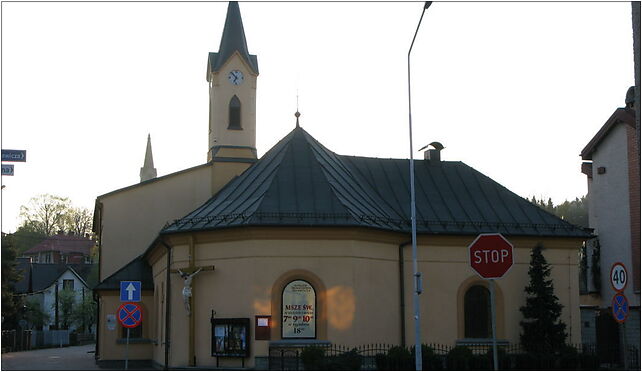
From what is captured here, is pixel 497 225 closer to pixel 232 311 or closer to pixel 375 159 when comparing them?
pixel 375 159

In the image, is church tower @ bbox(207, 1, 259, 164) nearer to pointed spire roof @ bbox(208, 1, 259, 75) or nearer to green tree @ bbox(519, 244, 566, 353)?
pointed spire roof @ bbox(208, 1, 259, 75)

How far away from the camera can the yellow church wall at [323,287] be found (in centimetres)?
2584

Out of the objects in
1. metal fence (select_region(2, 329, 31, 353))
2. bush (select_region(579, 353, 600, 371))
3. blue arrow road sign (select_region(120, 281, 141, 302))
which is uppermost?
blue arrow road sign (select_region(120, 281, 141, 302))

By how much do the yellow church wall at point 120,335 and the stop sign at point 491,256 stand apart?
21.5 meters

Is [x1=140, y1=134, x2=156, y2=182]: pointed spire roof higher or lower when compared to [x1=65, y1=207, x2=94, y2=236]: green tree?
higher

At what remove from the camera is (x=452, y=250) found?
29.3 metres

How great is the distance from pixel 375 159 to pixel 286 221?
8.65 metres

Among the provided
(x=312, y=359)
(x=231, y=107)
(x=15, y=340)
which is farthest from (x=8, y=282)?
(x=312, y=359)

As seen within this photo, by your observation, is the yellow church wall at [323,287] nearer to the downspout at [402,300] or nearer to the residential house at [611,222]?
the downspout at [402,300]

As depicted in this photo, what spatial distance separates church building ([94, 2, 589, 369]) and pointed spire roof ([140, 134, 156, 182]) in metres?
46.3

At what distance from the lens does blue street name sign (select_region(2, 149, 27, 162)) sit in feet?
75.4

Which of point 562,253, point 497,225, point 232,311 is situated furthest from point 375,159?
point 232,311

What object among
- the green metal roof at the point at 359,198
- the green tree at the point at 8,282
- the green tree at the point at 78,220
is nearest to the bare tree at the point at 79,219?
the green tree at the point at 78,220

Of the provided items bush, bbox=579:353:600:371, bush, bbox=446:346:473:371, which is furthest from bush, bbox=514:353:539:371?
bush, bbox=446:346:473:371
